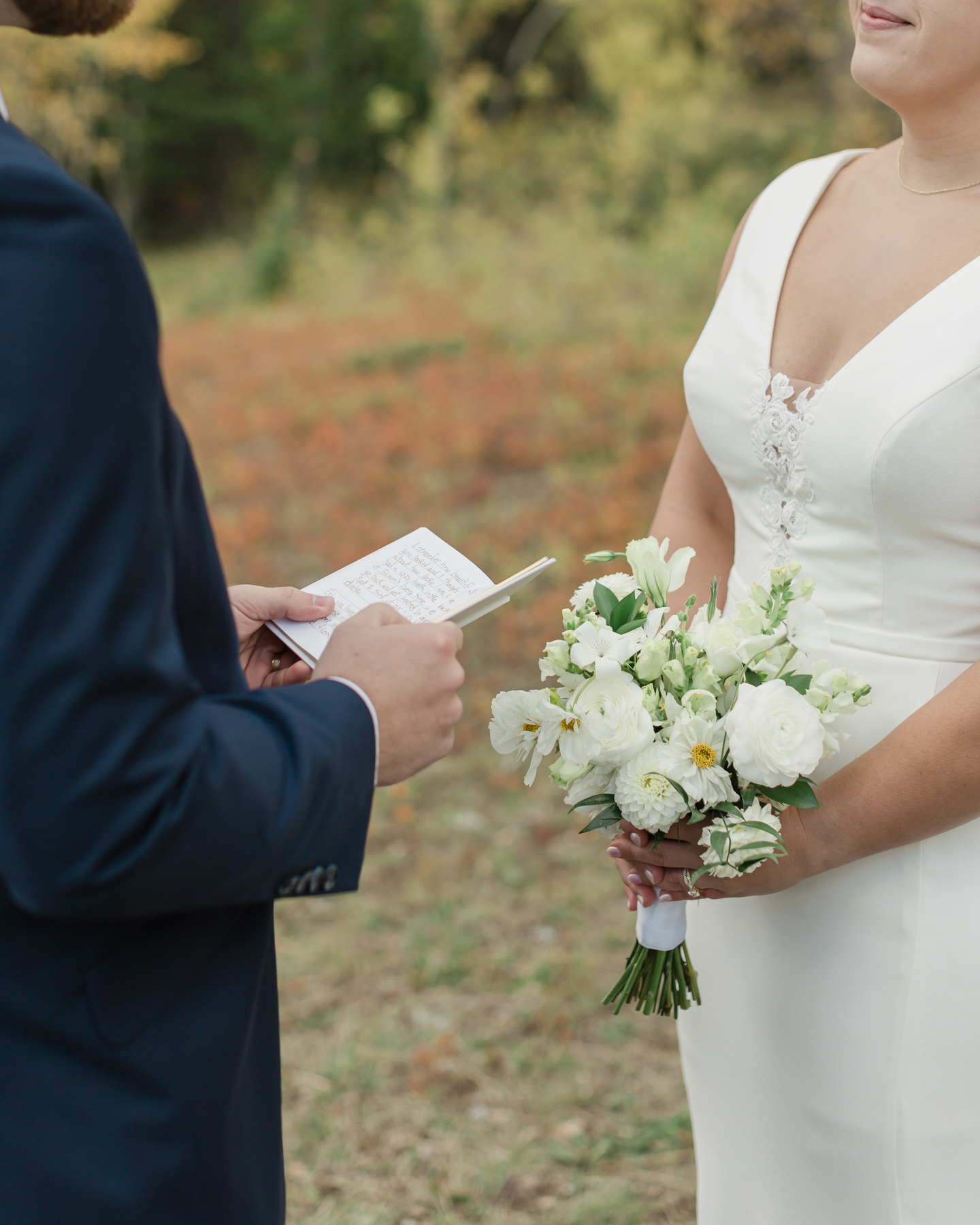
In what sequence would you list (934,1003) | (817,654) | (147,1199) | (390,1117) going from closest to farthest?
(147,1199), (817,654), (934,1003), (390,1117)

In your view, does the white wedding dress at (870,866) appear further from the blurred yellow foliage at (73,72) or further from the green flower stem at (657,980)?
the blurred yellow foliage at (73,72)

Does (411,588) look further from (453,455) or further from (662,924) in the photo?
(453,455)

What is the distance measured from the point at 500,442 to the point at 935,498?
6793 millimetres

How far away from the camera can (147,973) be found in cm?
125

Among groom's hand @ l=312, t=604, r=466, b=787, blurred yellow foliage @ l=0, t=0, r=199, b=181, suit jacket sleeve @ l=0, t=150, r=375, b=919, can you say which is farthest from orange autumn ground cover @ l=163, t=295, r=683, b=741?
blurred yellow foliage @ l=0, t=0, r=199, b=181

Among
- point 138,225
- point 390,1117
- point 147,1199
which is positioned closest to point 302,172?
point 138,225

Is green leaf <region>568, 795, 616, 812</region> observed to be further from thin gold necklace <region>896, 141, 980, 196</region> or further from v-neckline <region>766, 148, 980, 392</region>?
thin gold necklace <region>896, 141, 980, 196</region>

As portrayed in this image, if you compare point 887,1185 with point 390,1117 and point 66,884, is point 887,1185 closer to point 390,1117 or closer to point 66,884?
point 66,884

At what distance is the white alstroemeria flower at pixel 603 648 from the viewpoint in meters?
1.64

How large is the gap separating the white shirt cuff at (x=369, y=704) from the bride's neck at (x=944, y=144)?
1.34 meters

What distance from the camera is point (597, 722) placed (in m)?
1.62

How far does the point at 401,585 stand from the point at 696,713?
0.47 meters

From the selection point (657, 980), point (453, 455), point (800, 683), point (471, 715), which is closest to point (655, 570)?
point (800, 683)

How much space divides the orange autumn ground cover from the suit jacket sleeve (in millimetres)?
4517
